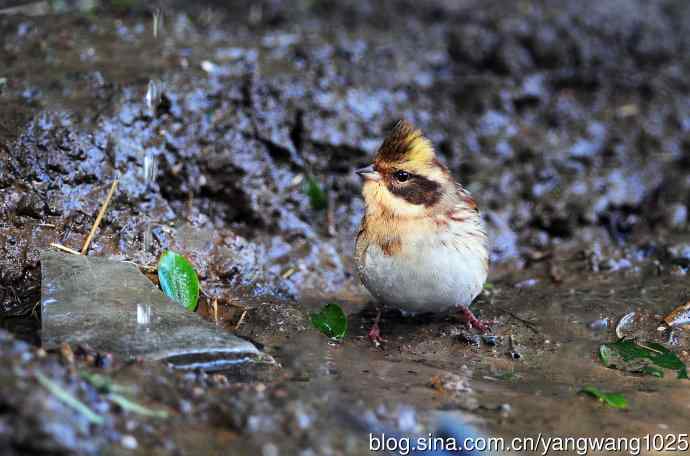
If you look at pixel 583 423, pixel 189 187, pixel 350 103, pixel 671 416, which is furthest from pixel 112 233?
pixel 671 416

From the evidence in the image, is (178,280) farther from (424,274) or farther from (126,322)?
(424,274)

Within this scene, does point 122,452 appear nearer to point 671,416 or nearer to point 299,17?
point 671,416

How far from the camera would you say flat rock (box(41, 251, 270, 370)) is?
4.47m

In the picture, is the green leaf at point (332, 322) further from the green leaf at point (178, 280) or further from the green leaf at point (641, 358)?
the green leaf at point (641, 358)

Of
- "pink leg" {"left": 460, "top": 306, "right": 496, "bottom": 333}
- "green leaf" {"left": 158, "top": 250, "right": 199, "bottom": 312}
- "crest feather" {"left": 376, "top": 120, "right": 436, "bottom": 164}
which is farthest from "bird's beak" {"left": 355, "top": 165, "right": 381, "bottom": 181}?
"green leaf" {"left": 158, "top": 250, "right": 199, "bottom": 312}

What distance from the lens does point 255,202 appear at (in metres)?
7.59

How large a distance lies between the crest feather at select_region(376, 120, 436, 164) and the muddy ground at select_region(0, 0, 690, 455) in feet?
4.38

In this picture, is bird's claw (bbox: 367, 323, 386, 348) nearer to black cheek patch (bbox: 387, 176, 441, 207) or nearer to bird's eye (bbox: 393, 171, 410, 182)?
black cheek patch (bbox: 387, 176, 441, 207)

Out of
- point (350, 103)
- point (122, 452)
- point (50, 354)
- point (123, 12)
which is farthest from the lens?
point (123, 12)

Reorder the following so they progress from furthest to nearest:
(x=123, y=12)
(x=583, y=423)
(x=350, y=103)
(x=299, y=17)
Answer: (x=299, y=17) < (x=123, y=12) < (x=350, y=103) < (x=583, y=423)

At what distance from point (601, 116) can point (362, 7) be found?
10.8 feet

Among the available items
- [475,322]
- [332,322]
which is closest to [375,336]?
[332,322]

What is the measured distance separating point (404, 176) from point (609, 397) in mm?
2073

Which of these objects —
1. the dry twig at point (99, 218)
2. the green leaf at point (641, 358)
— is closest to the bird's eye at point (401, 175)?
the green leaf at point (641, 358)
